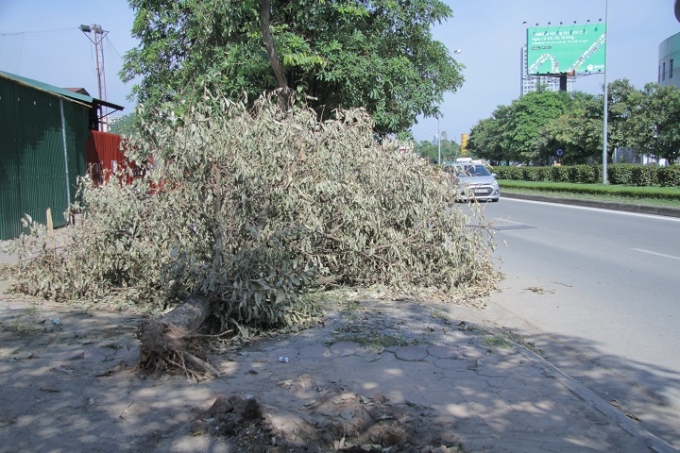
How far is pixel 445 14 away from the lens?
12945mm

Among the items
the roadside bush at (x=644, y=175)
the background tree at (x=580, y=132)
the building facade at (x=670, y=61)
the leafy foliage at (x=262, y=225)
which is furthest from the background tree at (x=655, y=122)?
the leafy foliage at (x=262, y=225)

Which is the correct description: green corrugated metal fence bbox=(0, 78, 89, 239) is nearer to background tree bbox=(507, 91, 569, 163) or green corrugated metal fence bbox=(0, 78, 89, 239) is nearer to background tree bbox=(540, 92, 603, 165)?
background tree bbox=(540, 92, 603, 165)

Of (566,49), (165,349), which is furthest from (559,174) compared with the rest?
(165,349)

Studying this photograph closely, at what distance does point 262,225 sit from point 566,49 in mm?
49494

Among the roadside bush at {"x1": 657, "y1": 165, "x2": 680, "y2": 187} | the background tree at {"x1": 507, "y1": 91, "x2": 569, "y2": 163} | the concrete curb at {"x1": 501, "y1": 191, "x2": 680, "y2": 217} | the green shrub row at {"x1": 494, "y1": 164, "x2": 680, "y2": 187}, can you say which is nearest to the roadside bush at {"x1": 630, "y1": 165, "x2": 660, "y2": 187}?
the green shrub row at {"x1": 494, "y1": 164, "x2": 680, "y2": 187}

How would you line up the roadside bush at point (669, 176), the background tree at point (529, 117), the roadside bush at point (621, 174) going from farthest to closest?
1. the background tree at point (529, 117)
2. the roadside bush at point (621, 174)
3. the roadside bush at point (669, 176)

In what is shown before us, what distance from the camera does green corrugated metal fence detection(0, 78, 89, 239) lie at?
9875 millimetres

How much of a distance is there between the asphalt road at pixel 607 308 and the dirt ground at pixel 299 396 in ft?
1.91

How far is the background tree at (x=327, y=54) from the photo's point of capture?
415 inches

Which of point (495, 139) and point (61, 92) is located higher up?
point (495, 139)

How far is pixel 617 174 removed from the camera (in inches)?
1027

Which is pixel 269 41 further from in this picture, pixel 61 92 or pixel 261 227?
pixel 61 92

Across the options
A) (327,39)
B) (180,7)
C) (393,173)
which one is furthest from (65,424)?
(180,7)

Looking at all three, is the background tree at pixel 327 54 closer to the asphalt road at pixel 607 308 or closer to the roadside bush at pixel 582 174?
the asphalt road at pixel 607 308
